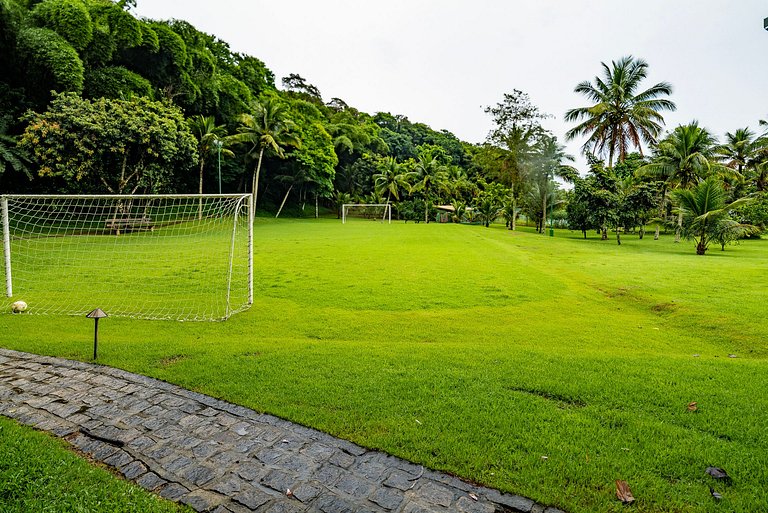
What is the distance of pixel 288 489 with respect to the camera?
2.63 meters

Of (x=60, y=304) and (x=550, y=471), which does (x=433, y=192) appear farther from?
(x=550, y=471)

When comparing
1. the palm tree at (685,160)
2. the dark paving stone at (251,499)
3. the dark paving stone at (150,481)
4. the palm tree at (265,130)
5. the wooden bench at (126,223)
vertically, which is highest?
the palm tree at (265,130)

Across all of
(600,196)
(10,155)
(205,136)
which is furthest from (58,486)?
(205,136)

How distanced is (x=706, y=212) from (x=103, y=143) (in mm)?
25120

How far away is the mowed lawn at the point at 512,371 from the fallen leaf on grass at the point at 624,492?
0.13ft

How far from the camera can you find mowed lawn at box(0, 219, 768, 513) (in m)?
2.77

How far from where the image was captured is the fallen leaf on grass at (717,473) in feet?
8.59

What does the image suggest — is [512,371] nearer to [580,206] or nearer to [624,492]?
[624,492]

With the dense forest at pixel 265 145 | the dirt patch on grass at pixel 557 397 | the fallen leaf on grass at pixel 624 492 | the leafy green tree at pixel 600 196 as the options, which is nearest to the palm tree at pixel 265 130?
the dense forest at pixel 265 145

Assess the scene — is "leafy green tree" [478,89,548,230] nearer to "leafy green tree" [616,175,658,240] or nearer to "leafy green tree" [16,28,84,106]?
"leafy green tree" [616,175,658,240]

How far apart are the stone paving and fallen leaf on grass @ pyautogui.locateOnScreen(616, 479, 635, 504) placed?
41cm

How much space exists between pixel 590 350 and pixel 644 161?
120 feet

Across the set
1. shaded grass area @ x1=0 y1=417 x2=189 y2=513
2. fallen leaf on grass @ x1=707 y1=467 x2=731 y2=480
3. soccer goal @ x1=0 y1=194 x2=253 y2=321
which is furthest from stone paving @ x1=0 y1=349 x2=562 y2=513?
soccer goal @ x1=0 y1=194 x2=253 y2=321

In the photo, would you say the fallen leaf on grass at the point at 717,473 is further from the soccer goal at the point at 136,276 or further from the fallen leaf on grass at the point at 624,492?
the soccer goal at the point at 136,276
